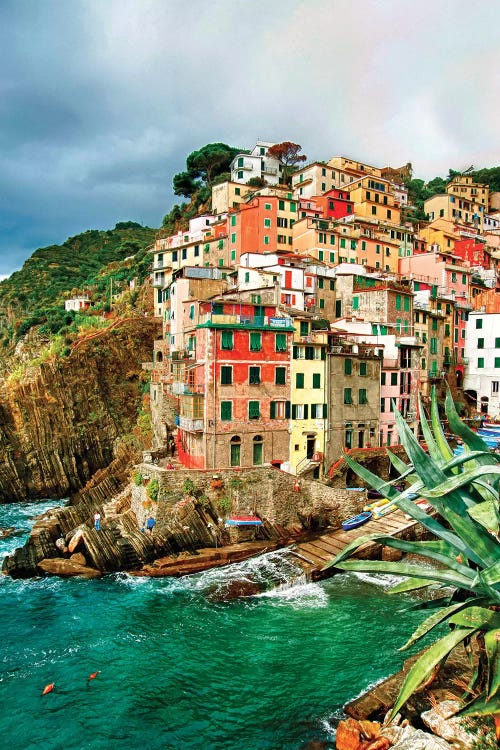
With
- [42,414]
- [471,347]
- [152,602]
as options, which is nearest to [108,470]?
[42,414]

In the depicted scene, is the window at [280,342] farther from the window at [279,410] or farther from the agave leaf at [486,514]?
the agave leaf at [486,514]

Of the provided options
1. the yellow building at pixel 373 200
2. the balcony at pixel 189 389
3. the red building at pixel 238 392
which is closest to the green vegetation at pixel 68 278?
the balcony at pixel 189 389

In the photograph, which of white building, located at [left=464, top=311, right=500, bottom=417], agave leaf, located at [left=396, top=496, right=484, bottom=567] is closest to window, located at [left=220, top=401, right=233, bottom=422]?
agave leaf, located at [left=396, top=496, right=484, bottom=567]

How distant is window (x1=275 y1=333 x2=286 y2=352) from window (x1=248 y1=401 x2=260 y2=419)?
423 centimetres

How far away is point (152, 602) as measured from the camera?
25156 mm

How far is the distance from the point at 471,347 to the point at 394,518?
3155 cm

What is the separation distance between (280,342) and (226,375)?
4.82 m

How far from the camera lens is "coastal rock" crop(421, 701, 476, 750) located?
43.6 feet

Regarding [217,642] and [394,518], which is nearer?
[217,642]

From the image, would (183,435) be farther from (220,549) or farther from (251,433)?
(220,549)

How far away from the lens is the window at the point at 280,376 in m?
36.3

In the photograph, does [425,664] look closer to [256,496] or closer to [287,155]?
[256,496]

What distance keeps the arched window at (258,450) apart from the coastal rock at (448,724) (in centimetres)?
2148

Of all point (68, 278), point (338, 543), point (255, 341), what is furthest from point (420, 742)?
point (68, 278)
